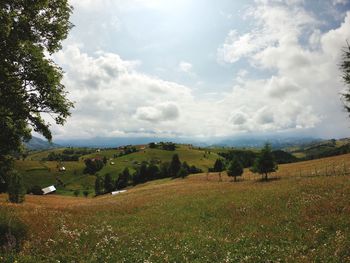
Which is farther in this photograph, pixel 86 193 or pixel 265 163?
pixel 86 193

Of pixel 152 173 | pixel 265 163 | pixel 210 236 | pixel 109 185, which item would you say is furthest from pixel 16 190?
pixel 109 185

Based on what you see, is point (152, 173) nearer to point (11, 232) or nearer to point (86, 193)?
point (86, 193)

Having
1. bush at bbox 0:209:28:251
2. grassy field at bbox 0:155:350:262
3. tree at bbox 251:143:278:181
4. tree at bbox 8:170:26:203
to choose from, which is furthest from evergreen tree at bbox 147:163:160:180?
bush at bbox 0:209:28:251

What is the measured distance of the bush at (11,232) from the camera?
1413 centimetres

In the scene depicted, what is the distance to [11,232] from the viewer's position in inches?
635

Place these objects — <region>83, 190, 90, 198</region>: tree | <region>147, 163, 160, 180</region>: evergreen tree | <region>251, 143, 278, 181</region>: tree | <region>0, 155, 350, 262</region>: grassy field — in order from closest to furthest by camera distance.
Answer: <region>0, 155, 350, 262</region>: grassy field
<region>251, 143, 278, 181</region>: tree
<region>147, 163, 160, 180</region>: evergreen tree
<region>83, 190, 90, 198</region>: tree

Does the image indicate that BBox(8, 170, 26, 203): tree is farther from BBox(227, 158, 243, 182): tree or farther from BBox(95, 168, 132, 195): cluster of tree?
BBox(95, 168, 132, 195): cluster of tree

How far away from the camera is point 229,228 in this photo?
20.4m

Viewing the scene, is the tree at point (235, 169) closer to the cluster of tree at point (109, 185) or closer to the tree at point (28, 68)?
the tree at point (28, 68)

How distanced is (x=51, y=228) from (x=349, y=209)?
18.8m

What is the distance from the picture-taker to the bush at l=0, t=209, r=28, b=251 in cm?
1413

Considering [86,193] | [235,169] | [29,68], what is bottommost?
[86,193]

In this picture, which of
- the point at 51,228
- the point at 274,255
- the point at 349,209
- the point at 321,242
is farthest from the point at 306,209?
the point at 51,228

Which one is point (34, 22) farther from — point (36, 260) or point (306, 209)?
point (306, 209)
